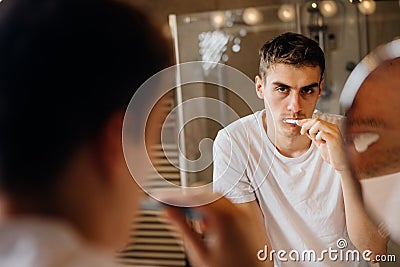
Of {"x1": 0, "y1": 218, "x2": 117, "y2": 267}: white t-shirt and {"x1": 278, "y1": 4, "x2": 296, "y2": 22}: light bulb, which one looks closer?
{"x1": 0, "y1": 218, "x2": 117, "y2": 267}: white t-shirt

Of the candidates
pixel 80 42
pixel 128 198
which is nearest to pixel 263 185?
pixel 128 198

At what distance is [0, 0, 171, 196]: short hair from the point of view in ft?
2.99

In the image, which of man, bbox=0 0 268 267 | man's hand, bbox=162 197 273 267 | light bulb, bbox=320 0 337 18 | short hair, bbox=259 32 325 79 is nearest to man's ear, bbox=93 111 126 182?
man, bbox=0 0 268 267

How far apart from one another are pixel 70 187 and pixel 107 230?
0.25 ft

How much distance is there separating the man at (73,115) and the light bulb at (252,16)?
0.13 meters

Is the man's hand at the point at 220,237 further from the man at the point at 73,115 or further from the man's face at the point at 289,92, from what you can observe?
the man's face at the point at 289,92

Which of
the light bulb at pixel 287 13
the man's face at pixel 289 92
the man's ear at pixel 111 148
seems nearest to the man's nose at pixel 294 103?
the man's face at pixel 289 92

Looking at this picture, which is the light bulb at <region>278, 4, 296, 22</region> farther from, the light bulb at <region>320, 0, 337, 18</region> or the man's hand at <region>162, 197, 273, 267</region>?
the man's hand at <region>162, 197, 273, 267</region>

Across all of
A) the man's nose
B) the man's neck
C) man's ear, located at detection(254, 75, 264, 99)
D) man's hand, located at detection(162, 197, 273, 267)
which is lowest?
man's hand, located at detection(162, 197, 273, 267)

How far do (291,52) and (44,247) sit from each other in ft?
1.49

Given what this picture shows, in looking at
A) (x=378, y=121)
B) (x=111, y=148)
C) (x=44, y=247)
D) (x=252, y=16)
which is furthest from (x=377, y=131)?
(x=44, y=247)

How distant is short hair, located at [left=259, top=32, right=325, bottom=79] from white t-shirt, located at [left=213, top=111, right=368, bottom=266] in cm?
8

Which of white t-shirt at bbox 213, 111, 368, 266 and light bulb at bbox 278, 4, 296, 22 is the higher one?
light bulb at bbox 278, 4, 296, 22

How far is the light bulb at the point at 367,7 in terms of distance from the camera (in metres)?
0.97
